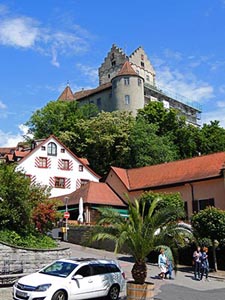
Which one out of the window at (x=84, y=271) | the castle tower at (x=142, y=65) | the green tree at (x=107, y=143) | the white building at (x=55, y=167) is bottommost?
the window at (x=84, y=271)

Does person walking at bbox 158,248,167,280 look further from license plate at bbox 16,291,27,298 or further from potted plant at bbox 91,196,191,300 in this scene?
license plate at bbox 16,291,27,298

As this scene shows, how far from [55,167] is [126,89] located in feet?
112

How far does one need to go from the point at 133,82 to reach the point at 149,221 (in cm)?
7112

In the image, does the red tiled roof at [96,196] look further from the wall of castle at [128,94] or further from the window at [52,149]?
the wall of castle at [128,94]

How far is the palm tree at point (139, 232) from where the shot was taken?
17828 mm

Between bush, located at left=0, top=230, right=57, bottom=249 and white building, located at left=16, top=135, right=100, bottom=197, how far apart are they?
90.9ft

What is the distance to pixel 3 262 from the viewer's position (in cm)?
Result: 2383

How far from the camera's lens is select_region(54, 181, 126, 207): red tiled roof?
4428 cm

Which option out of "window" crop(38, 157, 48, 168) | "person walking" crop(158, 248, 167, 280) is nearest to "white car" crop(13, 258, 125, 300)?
"person walking" crop(158, 248, 167, 280)

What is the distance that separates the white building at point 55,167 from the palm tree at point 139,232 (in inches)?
1448

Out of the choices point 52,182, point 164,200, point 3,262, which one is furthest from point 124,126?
point 3,262

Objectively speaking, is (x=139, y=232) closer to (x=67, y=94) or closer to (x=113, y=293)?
(x=113, y=293)

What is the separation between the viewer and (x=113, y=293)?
18719 millimetres

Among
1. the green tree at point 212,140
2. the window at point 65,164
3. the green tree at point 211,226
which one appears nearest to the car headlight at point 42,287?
the green tree at point 211,226
